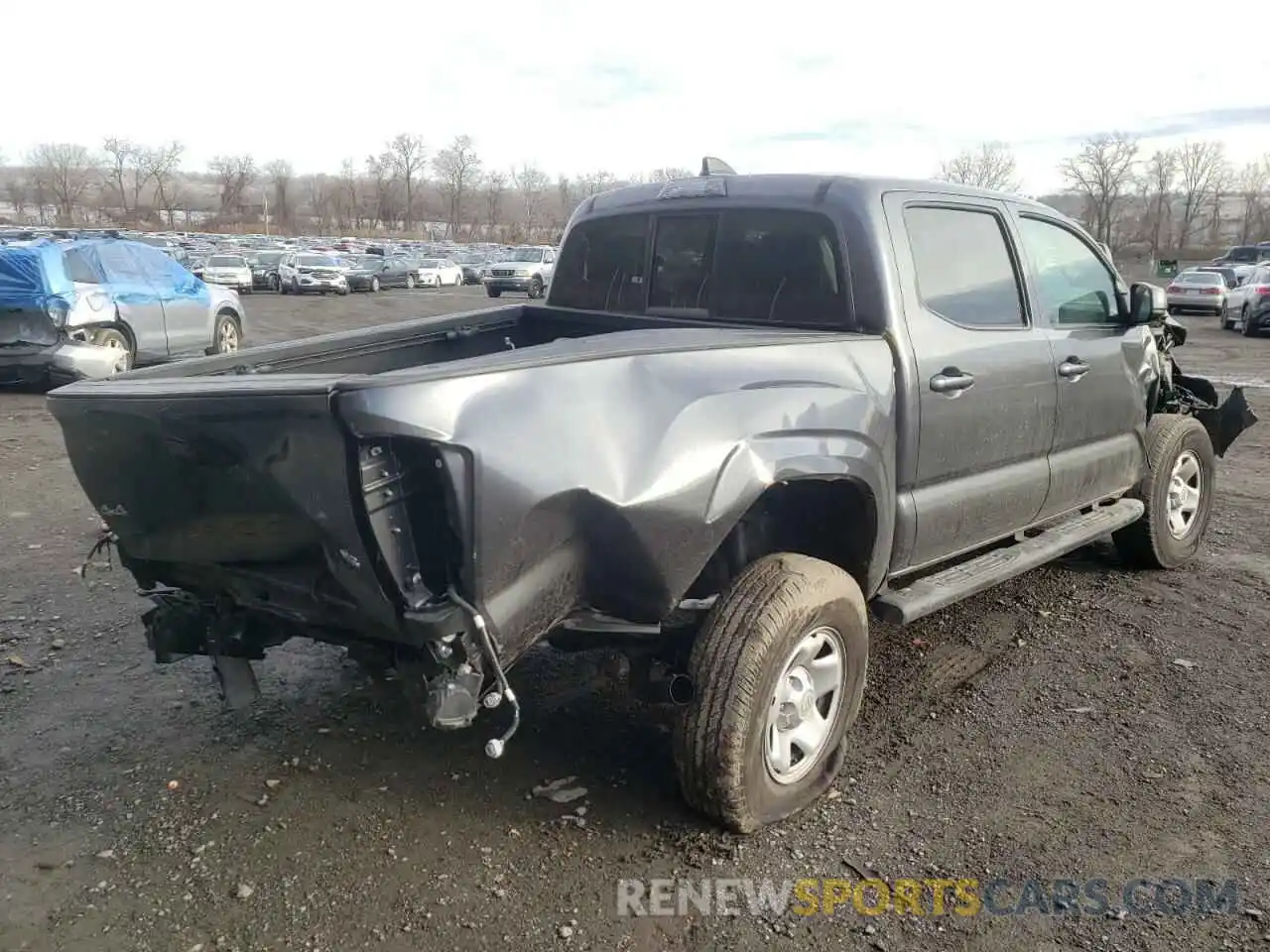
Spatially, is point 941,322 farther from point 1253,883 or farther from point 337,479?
point 337,479

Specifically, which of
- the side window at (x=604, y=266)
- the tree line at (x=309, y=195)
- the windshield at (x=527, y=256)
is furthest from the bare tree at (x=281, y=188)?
the side window at (x=604, y=266)

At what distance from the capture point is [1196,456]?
5.81 m

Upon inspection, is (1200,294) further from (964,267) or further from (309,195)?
(309,195)

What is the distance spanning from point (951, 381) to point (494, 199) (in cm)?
12168

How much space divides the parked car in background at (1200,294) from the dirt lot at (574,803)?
27622 millimetres

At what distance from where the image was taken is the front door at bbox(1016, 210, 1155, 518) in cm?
455

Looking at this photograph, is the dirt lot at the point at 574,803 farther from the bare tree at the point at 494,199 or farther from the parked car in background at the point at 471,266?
the bare tree at the point at 494,199

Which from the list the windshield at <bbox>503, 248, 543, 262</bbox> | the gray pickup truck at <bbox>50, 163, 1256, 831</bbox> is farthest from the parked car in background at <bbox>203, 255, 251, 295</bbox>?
the gray pickup truck at <bbox>50, 163, 1256, 831</bbox>

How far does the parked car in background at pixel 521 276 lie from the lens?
3366cm

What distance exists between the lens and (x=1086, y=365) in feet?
15.2

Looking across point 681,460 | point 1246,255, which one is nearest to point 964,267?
point 681,460

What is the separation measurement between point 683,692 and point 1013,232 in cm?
261

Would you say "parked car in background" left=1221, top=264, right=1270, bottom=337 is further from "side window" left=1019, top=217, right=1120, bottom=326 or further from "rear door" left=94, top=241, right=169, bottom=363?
"rear door" left=94, top=241, right=169, bottom=363

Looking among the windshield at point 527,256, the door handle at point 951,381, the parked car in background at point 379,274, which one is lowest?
the parked car in background at point 379,274
